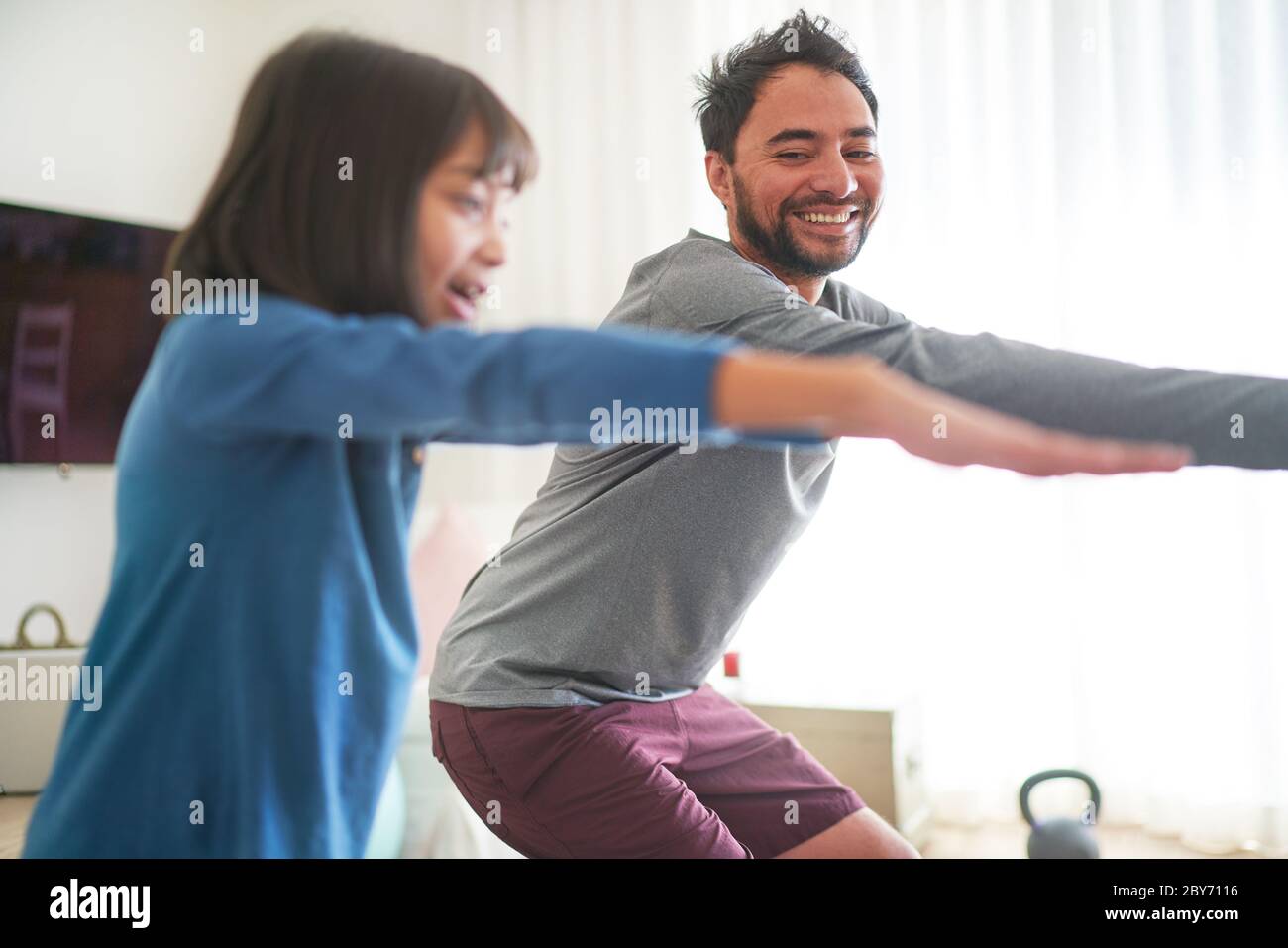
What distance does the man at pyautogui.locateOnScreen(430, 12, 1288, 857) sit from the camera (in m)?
1.19

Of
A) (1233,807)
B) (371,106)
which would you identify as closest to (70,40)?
(371,106)

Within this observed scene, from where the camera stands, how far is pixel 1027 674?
3209 millimetres

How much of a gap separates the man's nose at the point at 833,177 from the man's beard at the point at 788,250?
0.02 meters

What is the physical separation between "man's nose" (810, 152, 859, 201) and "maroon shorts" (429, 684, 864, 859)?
681 mm

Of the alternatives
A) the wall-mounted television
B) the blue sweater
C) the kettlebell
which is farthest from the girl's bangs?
the wall-mounted television

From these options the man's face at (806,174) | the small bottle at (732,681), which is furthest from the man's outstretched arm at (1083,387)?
the small bottle at (732,681)

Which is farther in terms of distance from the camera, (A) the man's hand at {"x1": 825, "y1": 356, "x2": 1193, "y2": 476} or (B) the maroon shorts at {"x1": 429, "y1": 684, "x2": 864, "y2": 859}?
(B) the maroon shorts at {"x1": 429, "y1": 684, "x2": 864, "y2": 859}

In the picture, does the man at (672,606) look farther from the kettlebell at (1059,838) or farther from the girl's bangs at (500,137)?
→ the girl's bangs at (500,137)

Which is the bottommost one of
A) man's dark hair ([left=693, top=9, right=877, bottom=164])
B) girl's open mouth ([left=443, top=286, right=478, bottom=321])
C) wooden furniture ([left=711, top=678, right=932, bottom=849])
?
wooden furniture ([left=711, top=678, right=932, bottom=849])

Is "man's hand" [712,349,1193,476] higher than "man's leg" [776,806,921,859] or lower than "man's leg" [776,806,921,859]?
higher

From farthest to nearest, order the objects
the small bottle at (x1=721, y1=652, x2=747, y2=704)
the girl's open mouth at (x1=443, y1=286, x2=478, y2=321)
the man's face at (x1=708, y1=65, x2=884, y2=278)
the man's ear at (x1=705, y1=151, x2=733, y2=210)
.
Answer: the small bottle at (x1=721, y1=652, x2=747, y2=704), the man's ear at (x1=705, y1=151, x2=733, y2=210), the man's face at (x1=708, y1=65, x2=884, y2=278), the girl's open mouth at (x1=443, y1=286, x2=478, y2=321)

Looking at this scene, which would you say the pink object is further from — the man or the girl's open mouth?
the girl's open mouth
